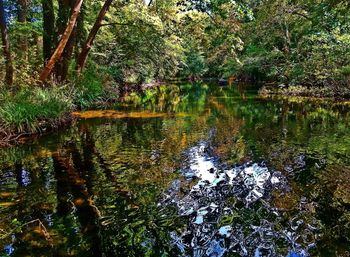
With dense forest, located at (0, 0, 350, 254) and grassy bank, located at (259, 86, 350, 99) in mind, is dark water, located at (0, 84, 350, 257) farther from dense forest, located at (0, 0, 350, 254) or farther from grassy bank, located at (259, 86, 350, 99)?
grassy bank, located at (259, 86, 350, 99)

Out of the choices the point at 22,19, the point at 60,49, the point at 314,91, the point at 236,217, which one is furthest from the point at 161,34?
the point at 236,217

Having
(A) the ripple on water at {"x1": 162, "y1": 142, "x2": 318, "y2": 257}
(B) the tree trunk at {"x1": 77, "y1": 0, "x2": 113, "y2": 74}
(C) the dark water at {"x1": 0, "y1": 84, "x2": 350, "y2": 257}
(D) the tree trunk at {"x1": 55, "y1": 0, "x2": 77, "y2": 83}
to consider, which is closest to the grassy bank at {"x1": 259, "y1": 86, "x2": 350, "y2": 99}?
(C) the dark water at {"x1": 0, "y1": 84, "x2": 350, "y2": 257}

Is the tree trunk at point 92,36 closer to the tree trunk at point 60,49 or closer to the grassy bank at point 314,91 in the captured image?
the tree trunk at point 60,49

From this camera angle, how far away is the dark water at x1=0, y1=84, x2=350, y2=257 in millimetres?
4031

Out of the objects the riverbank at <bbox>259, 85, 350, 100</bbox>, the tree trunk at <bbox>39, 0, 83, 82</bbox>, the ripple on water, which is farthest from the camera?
the riverbank at <bbox>259, 85, 350, 100</bbox>

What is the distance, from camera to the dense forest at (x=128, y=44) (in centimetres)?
1106

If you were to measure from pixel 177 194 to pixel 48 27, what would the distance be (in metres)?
11.3

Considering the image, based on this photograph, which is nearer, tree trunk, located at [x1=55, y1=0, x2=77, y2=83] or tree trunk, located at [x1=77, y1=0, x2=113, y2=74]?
tree trunk, located at [x1=55, y1=0, x2=77, y2=83]

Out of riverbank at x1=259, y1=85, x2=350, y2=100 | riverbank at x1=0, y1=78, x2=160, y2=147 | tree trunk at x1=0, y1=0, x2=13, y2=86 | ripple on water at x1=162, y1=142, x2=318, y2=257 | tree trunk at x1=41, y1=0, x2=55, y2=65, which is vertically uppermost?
tree trunk at x1=41, y1=0, x2=55, y2=65

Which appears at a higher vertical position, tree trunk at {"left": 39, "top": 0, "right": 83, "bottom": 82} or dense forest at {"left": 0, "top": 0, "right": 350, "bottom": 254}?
tree trunk at {"left": 39, "top": 0, "right": 83, "bottom": 82}

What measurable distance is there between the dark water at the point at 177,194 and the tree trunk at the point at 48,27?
5.52m

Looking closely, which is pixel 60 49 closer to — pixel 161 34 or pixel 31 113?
pixel 31 113

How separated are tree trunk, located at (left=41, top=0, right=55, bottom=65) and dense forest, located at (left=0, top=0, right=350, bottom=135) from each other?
0.13 ft

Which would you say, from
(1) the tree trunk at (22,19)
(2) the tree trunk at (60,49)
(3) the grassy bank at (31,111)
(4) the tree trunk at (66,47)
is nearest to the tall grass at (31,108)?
(3) the grassy bank at (31,111)
